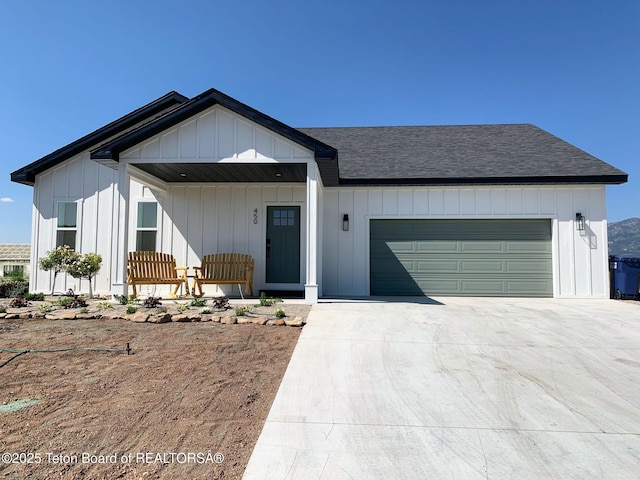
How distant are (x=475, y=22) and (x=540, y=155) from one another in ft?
13.9

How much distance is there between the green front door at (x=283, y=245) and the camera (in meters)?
8.95

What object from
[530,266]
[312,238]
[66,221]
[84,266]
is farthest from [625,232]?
[66,221]

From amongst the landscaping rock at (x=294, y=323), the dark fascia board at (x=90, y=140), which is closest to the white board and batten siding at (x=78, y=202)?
the dark fascia board at (x=90, y=140)

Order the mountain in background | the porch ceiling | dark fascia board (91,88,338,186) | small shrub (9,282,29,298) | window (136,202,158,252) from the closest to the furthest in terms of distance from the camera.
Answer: dark fascia board (91,88,338,186) → the porch ceiling → small shrub (9,282,29,298) → window (136,202,158,252) → the mountain in background

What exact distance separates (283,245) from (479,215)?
16.9ft

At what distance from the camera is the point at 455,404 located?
9.21ft

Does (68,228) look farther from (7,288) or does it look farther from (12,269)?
(12,269)

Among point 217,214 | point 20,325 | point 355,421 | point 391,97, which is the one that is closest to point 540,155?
point 391,97

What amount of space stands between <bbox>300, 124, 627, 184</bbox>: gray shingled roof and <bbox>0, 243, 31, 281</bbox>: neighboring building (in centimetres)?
1100

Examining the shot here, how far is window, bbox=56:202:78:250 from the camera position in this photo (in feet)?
29.9

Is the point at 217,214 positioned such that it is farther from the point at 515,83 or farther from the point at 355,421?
the point at 515,83

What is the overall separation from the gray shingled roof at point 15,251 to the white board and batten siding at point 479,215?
37.6ft

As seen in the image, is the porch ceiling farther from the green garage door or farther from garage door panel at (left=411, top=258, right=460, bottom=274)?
garage door panel at (left=411, top=258, right=460, bottom=274)

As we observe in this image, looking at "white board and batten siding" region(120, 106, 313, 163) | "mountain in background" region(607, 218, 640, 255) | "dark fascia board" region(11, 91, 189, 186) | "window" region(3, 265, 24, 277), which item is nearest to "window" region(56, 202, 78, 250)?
"dark fascia board" region(11, 91, 189, 186)
